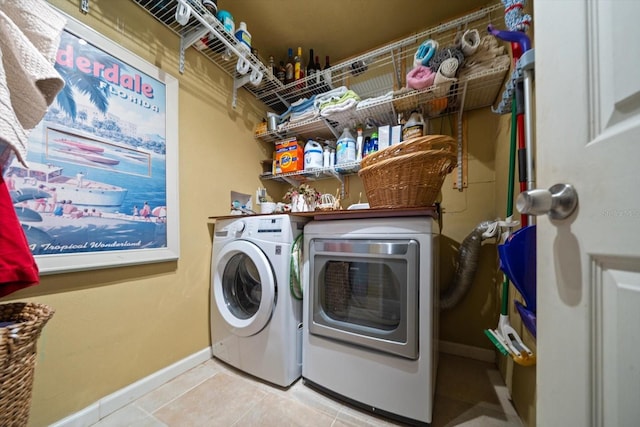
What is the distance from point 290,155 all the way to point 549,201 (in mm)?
1643

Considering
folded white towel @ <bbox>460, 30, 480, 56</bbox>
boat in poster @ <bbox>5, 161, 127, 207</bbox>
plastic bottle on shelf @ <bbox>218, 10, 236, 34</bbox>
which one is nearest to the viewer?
boat in poster @ <bbox>5, 161, 127, 207</bbox>

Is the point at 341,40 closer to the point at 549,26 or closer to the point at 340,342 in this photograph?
the point at 549,26

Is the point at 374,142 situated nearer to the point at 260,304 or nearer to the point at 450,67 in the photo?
the point at 450,67

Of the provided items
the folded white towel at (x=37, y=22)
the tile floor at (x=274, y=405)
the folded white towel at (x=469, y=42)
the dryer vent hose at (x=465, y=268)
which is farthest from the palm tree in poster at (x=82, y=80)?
the dryer vent hose at (x=465, y=268)

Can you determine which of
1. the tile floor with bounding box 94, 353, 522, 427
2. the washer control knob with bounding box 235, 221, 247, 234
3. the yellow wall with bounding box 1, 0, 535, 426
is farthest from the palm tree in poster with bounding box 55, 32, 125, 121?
the tile floor with bounding box 94, 353, 522, 427

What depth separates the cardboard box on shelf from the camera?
1.76 m

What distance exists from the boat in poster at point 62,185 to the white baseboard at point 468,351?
2216mm

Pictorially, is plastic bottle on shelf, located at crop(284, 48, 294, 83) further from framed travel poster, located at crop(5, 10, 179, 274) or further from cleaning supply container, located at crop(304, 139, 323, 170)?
framed travel poster, located at crop(5, 10, 179, 274)

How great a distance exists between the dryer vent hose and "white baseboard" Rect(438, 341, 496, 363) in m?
0.29

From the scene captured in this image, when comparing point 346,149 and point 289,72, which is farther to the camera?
point 289,72

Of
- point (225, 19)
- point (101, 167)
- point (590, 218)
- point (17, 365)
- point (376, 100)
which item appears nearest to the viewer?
point (590, 218)

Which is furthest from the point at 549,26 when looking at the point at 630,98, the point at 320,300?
the point at 320,300

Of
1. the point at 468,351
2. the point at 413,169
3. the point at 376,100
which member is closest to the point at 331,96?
the point at 376,100

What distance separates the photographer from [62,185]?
90cm
